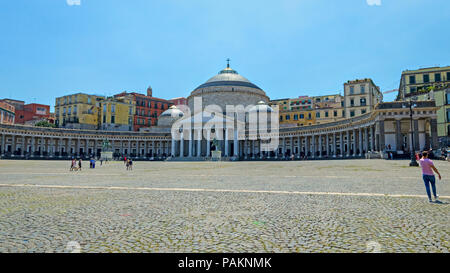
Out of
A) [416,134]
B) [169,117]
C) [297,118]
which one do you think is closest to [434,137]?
[416,134]

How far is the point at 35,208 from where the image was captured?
737cm

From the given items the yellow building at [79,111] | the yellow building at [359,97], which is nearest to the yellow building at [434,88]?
the yellow building at [359,97]

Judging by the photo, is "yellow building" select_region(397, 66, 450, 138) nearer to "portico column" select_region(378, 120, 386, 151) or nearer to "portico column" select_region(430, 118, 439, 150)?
"portico column" select_region(430, 118, 439, 150)

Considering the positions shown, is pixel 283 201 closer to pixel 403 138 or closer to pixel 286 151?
pixel 403 138

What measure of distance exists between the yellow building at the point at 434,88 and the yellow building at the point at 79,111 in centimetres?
7514

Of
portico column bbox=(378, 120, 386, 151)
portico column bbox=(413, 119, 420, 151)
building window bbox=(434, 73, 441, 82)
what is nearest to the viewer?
portico column bbox=(413, 119, 420, 151)

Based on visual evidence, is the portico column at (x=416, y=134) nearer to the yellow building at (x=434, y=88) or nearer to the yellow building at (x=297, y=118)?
the yellow building at (x=434, y=88)

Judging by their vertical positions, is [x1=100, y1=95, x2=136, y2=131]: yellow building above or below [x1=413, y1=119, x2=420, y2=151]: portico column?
above

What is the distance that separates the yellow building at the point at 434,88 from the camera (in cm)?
5062

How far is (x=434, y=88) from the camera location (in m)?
52.6

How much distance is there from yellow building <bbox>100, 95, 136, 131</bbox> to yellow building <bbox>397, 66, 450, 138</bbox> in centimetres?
6819

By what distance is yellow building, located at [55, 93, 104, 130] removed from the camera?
265 feet

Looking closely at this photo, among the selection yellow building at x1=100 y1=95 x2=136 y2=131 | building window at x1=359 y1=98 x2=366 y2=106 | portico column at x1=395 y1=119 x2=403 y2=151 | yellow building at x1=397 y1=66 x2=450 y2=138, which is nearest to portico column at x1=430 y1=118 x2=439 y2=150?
portico column at x1=395 y1=119 x2=403 y2=151
